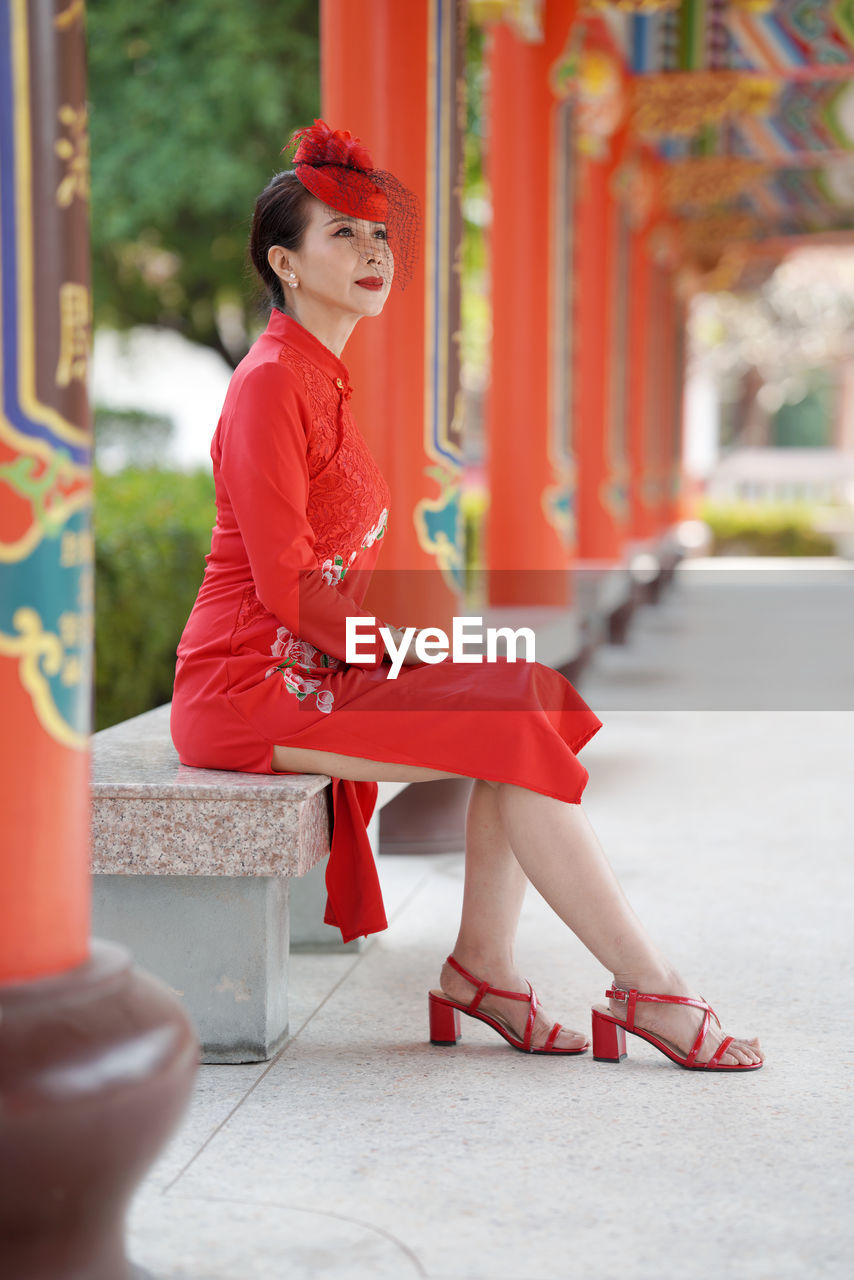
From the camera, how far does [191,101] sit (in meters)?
11.8

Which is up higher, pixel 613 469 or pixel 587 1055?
pixel 613 469

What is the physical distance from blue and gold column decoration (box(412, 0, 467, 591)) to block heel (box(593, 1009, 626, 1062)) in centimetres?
218

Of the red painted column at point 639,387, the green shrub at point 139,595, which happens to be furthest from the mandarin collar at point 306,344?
the red painted column at point 639,387

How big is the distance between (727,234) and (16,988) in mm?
17371

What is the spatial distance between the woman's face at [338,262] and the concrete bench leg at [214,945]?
120 cm

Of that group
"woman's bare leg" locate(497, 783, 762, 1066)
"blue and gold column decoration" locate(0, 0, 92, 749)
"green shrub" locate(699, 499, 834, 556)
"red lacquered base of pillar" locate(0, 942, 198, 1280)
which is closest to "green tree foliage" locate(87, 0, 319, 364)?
"woman's bare leg" locate(497, 783, 762, 1066)

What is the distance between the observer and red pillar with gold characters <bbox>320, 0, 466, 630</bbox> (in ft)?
15.3

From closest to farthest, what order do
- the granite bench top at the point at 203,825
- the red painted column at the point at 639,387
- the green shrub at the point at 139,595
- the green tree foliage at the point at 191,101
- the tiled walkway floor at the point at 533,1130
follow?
the tiled walkway floor at the point at 533,1130 < the granite bench top at the point at 203,825 < the green shrub at the point at 139,595 < the green tree foliage at the point at 191,101 < the red painted column at the point at 639,387

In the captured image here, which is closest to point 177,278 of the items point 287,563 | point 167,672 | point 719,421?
point 167,672

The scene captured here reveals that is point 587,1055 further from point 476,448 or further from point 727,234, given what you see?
point 476,448

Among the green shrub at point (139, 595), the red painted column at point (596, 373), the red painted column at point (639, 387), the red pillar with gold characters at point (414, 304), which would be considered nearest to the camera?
the red pillar with gold characters at point (414, 304)

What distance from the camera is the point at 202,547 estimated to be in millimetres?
7434

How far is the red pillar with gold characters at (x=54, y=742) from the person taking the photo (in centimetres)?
200

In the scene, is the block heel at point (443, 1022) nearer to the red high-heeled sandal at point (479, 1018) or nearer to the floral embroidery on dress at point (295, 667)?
the red high-heeled sandal at point (479, 1018)
